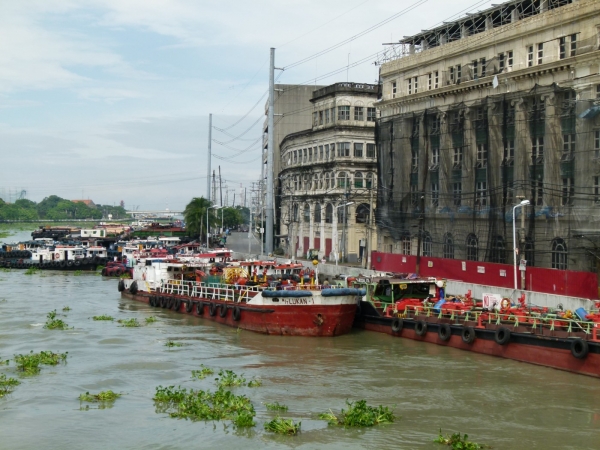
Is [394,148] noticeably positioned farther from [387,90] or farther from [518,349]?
[518,349]

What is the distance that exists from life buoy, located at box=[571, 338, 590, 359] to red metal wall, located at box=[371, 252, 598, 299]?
32.8 feet

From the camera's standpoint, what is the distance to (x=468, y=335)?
1065 inches

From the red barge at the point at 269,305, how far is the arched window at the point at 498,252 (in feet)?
40.7

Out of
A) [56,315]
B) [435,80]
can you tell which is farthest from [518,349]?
[435,80]

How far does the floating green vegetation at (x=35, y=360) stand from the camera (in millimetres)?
24609

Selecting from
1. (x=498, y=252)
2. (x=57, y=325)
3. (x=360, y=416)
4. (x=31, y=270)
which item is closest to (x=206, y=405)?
(x=360, y=416)

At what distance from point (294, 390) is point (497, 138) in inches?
969

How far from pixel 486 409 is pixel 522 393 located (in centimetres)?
198

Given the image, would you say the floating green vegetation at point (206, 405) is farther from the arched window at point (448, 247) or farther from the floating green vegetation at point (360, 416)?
the arched window at point (448, 247)

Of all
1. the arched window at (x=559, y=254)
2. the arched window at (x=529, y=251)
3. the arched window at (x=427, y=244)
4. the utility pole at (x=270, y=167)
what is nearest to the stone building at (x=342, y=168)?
the utility pole at (x=270, y=167)

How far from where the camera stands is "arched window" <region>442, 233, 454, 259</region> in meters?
45.3

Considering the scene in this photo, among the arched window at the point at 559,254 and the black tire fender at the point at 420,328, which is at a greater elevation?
the arched window at the point at 559,254

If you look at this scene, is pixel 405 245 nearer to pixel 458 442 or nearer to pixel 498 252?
pixel 498 252

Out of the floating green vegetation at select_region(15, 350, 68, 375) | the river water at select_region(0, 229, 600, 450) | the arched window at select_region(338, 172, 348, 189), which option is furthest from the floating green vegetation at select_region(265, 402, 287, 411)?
the arched window at select_region(338, 172, 348, 189)
